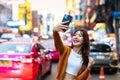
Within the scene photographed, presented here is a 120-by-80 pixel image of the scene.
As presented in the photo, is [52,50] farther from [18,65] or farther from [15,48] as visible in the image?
[18,65]

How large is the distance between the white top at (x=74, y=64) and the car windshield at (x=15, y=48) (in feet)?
22.8

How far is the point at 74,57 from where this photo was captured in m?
4.76

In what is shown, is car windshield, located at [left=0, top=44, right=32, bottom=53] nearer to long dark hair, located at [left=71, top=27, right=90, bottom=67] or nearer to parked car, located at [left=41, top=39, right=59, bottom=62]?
long dark hair, located at [left=71, top=27, right=90, bottom=67]

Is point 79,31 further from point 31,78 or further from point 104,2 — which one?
point 104,2

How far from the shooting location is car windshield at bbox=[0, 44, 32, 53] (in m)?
11.6

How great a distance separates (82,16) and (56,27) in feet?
291

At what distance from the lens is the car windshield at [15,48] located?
457 inches

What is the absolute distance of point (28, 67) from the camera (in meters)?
11.2

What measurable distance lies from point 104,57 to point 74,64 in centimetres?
1323

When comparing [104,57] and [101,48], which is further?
[101,48]

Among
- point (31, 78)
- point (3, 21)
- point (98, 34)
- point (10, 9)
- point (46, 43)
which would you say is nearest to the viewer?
point (31, 78)

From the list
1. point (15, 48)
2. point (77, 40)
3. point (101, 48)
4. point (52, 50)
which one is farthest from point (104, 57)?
point (77, 40)

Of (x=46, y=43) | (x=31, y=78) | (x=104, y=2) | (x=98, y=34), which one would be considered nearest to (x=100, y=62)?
(x=31, y=78)

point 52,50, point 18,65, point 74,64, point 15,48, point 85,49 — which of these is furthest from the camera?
point 52,50
